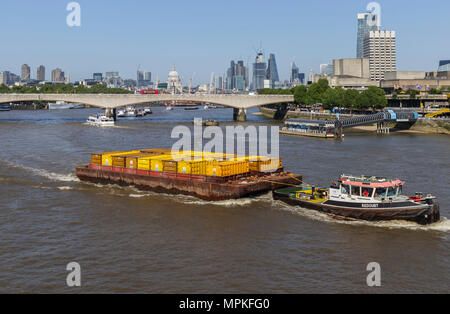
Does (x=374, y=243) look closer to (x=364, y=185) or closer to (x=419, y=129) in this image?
(x=364, y=185)

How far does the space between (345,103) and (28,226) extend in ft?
349

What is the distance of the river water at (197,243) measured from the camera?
927 inches

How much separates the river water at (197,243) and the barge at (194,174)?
787 mm

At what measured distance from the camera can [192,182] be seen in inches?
1551

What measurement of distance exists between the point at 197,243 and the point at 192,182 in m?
11.0

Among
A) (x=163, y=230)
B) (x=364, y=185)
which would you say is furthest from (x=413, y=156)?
(x=163, y=230)

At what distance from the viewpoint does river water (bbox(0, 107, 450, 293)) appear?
23.5 meters

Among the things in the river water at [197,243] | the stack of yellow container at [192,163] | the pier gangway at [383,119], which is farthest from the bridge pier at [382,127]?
the stack of yellow container at [192,163]

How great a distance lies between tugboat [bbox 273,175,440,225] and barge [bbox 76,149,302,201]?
5913 mm

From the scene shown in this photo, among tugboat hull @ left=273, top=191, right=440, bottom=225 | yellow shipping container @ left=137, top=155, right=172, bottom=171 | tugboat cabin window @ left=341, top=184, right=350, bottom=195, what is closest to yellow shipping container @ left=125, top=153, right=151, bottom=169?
yellow shipping container @ left=137, top=155, right=172, bottom=171

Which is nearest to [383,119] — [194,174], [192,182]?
[194,174]

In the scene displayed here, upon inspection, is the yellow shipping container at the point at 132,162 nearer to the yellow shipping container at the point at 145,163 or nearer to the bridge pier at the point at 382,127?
the yellow shipping container at the point at 145,163
